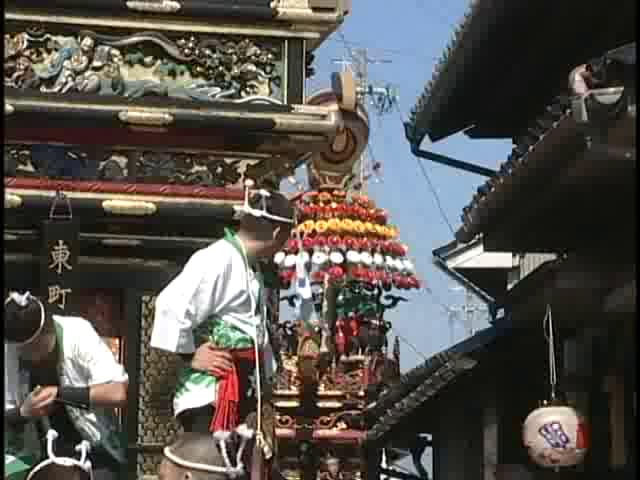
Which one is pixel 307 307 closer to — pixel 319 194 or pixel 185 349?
pixel 185 349

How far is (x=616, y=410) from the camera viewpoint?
12352 millimetres

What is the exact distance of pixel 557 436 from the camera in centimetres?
1174

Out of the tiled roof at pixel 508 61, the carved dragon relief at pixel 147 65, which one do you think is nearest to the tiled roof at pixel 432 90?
the tiled roof at pixel 508 61

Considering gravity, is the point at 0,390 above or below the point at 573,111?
below

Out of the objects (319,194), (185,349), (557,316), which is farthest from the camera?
(319,194)

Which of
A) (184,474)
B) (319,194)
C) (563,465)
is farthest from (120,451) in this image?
(319,194)

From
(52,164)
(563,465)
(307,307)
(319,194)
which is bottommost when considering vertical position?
(563,465)

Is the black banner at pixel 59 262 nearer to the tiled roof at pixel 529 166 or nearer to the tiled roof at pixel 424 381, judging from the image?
the tiled roof at pixel 529 166

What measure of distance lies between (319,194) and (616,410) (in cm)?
1274

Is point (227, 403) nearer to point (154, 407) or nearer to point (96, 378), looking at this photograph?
point (96, 378)

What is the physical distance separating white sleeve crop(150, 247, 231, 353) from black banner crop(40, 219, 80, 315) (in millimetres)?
1710

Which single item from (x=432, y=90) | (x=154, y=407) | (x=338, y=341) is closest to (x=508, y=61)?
(x=432, y=90)

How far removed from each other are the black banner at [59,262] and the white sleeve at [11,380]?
173 cm

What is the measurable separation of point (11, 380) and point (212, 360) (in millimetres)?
922
